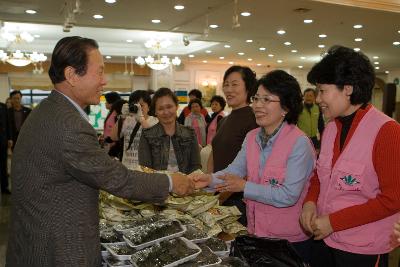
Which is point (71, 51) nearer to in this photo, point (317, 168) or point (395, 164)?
point (317, 168)

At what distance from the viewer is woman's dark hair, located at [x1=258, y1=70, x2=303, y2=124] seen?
1.87 m

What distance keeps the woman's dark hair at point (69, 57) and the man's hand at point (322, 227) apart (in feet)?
3.48

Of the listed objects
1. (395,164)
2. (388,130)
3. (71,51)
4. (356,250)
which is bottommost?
(356,250)

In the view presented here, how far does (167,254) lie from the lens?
1529mm

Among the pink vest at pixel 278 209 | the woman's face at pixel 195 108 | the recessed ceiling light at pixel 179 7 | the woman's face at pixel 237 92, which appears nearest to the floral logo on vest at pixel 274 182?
the pink vest at pixel 278 209

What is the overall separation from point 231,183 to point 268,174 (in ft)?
0.61

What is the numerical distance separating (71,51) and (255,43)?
9.42 metres

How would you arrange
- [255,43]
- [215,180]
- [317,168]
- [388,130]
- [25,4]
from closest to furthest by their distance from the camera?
1. [388,130]
2. [317,168]
3. [215,180]
4. [25,4]
5. [255,43]

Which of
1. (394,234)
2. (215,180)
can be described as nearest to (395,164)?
(394,234)

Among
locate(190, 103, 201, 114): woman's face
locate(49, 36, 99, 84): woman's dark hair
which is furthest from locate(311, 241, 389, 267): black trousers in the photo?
locate(190, 103, 201, 114): woman's face

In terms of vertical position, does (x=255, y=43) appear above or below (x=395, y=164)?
above

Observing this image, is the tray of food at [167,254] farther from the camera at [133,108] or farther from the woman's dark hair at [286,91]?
the camera at [133,108]

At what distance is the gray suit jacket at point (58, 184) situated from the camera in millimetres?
1339

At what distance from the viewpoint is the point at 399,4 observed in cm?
691
